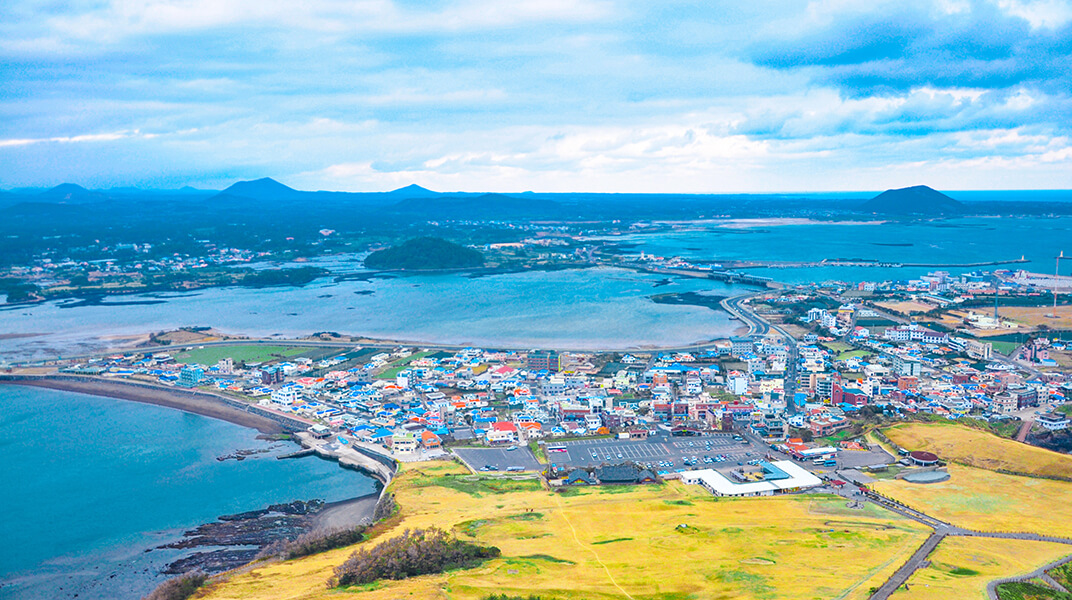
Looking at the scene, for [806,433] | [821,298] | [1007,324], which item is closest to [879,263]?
[821,298]

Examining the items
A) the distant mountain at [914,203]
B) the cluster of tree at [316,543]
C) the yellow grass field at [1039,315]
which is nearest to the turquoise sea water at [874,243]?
the distant mountain at [914,203]

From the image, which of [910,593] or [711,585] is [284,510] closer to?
[711,585]

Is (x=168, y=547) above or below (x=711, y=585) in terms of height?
below

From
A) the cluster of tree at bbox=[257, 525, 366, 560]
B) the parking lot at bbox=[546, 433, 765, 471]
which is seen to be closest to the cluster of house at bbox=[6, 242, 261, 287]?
the parking lot at bbox=[546, 433, 765, 471]

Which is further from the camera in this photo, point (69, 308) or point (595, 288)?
point (595, 288)

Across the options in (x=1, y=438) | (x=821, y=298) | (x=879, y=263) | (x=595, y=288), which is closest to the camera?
(x=1, y=438)

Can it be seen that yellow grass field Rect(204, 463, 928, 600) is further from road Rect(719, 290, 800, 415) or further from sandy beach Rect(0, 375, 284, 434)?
road Rect(719, 290, 800, 415)

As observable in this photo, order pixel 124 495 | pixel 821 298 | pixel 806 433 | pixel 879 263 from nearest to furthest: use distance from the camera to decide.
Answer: pixel 124 495
pixel 806 433
pixel 821 298
pixel 879 263
